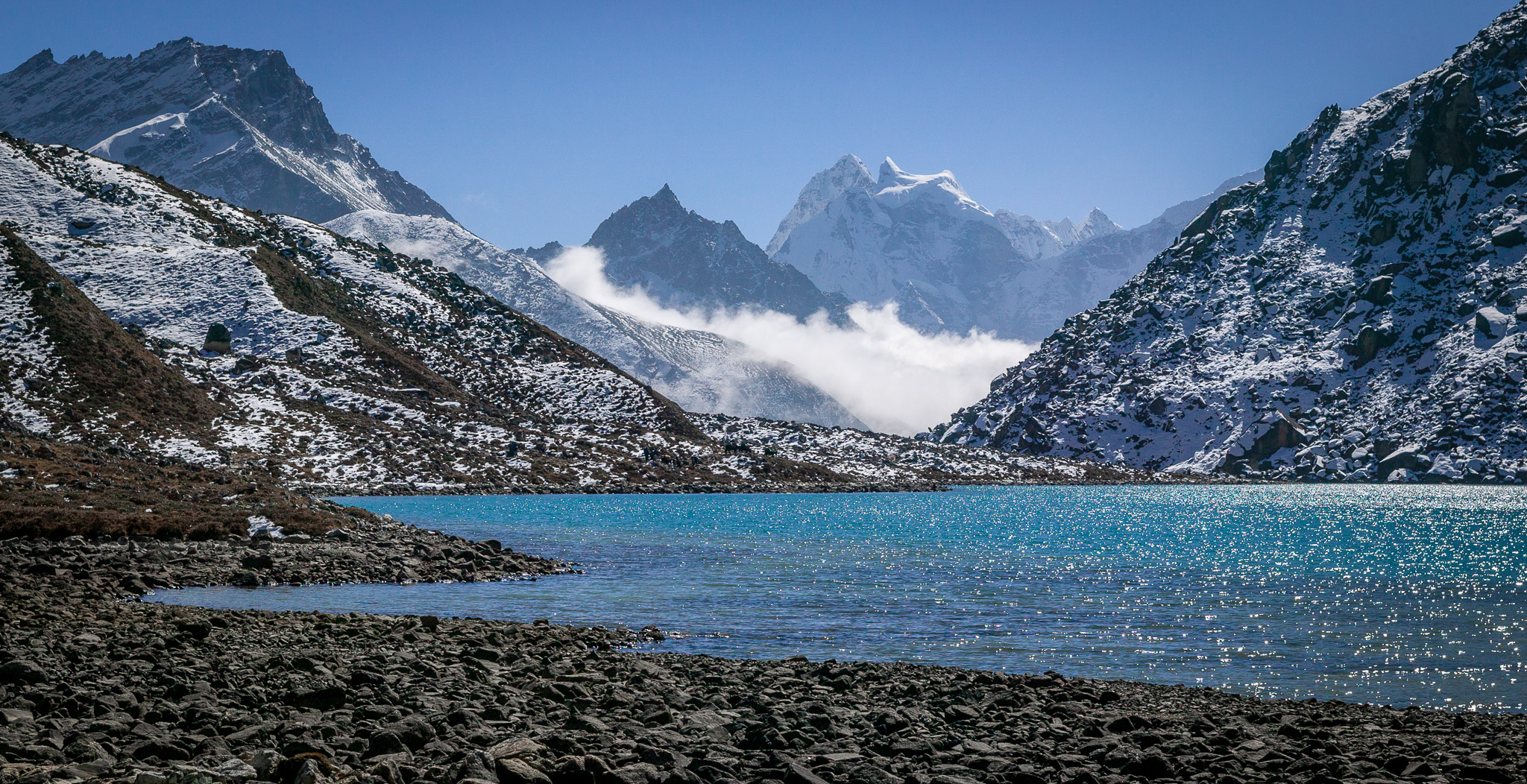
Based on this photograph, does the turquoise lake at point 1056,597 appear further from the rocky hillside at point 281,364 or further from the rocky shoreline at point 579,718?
the rocky hillside at point 281,364

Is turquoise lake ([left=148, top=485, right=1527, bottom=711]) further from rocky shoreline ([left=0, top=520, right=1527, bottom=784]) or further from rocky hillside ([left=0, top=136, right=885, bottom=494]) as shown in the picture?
rocky hillside ([left=0, top=136, right=885, bottom=494])

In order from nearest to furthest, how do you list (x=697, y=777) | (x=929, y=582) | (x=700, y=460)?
(x=697, y=777) → (x=929, y=582) → (x=700, y=460)

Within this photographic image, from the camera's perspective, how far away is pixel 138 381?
110 m

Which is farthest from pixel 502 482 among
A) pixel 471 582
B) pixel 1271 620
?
pixel 1271 620

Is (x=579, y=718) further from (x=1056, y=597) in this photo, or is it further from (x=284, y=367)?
(x=284, y=367)

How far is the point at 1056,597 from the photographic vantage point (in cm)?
4172

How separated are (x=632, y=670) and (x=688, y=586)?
811 inches

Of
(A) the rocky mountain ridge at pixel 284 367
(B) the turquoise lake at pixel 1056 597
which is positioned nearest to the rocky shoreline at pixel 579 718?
(B) the turquoise lake at pixel 1056 597

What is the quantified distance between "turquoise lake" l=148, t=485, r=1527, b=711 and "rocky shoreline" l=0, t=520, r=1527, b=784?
4196mm

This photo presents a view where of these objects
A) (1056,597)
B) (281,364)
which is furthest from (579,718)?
(281,364)

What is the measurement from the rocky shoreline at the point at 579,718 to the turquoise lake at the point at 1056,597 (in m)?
4.20

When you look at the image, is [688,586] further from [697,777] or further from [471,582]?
[697,777]

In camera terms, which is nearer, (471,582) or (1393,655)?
(1393,655)

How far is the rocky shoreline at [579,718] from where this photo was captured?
44.5ft
